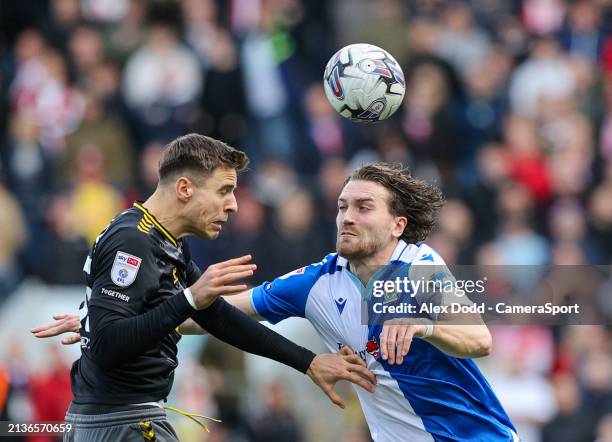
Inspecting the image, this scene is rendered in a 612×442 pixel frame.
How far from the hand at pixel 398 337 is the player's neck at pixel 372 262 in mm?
978

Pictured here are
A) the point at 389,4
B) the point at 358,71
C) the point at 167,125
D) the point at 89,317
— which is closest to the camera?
the point at 89,317

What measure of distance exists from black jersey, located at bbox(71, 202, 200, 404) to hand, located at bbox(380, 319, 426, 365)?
3.59 feet

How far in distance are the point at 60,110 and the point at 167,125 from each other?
156 cm

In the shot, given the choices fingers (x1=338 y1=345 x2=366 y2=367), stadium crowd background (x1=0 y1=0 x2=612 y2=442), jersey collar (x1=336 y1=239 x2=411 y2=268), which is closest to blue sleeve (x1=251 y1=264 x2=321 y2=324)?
jersey collar (x1=336 y1=239 x2=411 y2=268)

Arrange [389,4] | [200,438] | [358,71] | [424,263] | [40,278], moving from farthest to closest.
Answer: [389,4], [40,278], [200,438], [358,71], [424,263]

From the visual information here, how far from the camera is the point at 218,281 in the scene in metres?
6.77

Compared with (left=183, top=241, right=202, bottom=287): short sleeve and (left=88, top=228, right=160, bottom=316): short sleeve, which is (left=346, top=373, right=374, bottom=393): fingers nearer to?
(left=183, top=241, right=202, bottom=287): short sleeve

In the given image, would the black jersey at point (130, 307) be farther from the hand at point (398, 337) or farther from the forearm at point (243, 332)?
the hand at point (398, 337)

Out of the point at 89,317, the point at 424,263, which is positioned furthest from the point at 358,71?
the point at 89,317

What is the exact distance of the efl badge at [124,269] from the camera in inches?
274

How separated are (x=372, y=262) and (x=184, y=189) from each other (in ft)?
4.29

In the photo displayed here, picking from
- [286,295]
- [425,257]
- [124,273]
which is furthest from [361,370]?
[124,273]

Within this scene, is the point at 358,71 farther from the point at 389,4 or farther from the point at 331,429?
the point at 389,4

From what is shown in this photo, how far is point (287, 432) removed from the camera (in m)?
13.1
